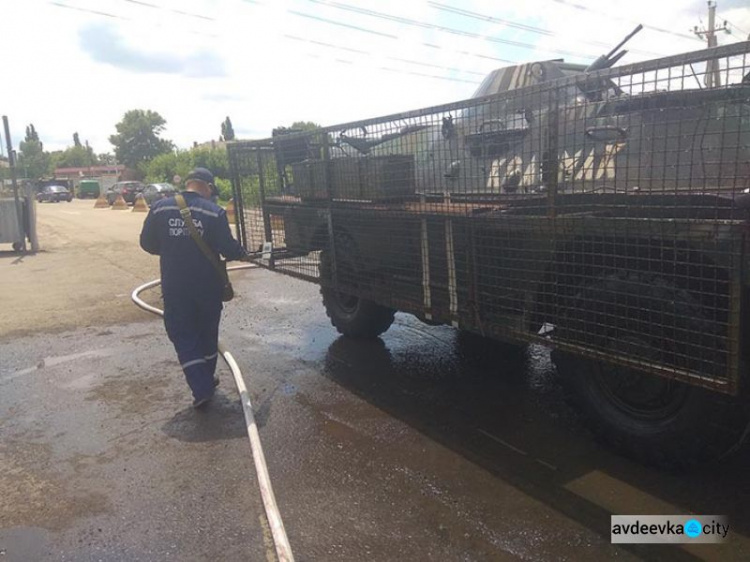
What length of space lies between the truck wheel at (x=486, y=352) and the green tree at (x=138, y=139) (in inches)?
3377

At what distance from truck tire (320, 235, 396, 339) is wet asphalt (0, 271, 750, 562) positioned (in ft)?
1.52

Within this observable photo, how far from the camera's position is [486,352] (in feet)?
18.8

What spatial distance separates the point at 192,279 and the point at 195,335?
44 centimetres

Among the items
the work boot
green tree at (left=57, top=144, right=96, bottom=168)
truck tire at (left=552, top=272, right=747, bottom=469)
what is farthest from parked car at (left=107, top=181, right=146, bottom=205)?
green tree at (left=57, top=144, right=96, bottom=168)

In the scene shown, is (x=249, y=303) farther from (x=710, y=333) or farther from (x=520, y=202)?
(x=710, y=333)

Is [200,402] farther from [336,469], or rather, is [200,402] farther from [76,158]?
[76,158]

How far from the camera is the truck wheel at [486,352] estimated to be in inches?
215

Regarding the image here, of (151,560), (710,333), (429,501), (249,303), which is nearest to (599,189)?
(710,333)

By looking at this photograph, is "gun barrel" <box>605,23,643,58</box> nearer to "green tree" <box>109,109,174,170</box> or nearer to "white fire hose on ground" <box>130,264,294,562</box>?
"white fire hose on ground" <box>130,264,294,562</box>

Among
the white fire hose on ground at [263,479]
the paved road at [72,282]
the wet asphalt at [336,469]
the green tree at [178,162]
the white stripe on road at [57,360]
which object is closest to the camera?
the white fire hose on ground at [263,479]

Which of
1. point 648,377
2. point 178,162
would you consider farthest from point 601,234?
point 178,162

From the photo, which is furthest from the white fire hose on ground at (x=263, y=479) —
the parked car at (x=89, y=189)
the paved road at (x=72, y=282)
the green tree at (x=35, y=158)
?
the green tree at (x=35, y=158)

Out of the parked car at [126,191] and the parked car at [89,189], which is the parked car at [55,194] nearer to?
the parked car at [126,191]

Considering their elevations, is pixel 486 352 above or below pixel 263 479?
below
